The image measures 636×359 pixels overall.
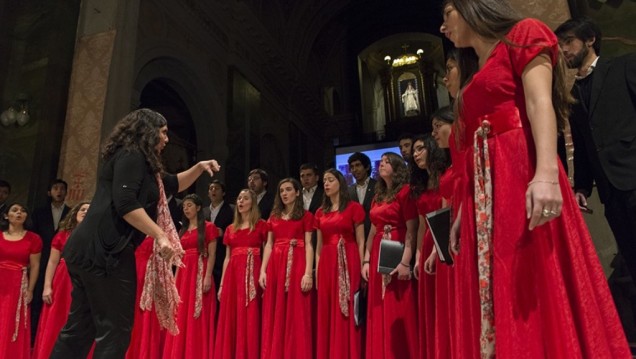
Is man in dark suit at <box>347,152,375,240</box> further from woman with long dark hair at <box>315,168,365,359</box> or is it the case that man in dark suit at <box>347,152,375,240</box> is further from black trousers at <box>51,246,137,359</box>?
black trousers at <box>51,246,137,359</box>

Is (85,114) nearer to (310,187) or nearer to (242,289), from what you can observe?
(310,187)

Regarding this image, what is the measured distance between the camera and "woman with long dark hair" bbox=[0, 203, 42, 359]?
4.29 metres

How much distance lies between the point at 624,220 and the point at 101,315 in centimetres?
256

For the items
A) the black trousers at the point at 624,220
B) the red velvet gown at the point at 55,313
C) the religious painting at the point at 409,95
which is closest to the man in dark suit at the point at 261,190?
the red velvet gown at the point at 55,313

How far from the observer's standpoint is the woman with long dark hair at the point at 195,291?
4129 mm

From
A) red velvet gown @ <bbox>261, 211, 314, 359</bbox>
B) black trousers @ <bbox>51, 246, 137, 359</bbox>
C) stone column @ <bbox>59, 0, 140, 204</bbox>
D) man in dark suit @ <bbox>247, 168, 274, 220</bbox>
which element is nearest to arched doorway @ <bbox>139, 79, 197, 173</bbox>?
stone column @ <bbox>59, 0, 140, 204</bbox>

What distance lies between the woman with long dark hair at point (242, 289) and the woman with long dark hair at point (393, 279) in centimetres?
111

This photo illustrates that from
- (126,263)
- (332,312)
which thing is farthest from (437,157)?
(126,263)

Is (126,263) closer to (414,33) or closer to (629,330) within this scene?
(629,330)

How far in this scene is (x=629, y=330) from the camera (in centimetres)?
353

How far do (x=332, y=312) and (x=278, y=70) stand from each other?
34.2 feet

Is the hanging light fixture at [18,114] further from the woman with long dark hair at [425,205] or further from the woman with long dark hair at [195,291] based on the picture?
the woman with long dark hair at [425,205]

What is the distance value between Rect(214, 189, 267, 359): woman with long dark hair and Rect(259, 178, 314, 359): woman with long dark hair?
14cm

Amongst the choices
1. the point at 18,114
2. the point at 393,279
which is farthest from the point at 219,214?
the point at 18,114
